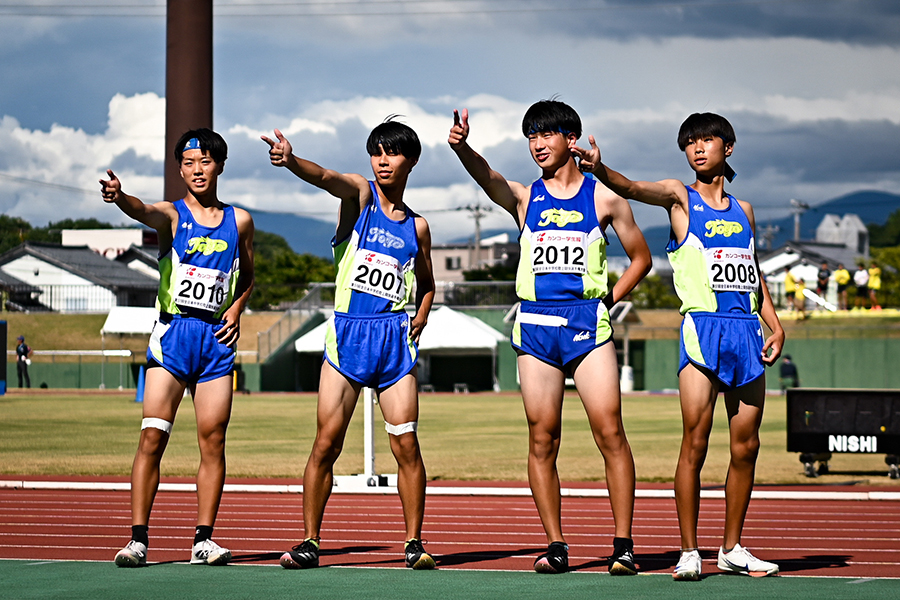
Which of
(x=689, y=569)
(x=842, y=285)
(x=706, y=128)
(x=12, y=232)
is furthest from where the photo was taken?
(x=12, y=232)

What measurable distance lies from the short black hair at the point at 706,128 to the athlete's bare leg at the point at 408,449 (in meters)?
1.90

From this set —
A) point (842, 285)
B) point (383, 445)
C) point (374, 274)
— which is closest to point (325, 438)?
point (374, 274)

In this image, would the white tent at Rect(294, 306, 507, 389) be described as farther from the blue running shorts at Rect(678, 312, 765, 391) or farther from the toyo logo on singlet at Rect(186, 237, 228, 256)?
the blue running shorts at Rect(678, 312, 765, 391)

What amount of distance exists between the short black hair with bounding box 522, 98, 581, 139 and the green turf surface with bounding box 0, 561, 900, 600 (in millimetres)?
2246

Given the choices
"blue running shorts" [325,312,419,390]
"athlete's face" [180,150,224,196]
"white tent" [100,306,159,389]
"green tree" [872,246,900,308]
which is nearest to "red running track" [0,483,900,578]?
"blue running shorts" [325,312,419,390]

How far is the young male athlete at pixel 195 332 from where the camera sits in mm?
6188

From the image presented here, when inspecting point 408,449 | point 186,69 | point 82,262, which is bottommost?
point 408,449

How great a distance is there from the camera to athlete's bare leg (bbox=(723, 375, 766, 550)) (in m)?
5.88

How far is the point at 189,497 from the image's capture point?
9961mm

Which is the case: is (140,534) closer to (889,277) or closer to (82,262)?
(889,277)

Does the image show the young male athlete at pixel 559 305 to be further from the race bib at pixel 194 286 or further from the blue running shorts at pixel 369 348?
the race bib at pixel 194 286

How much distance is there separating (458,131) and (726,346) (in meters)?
1.70

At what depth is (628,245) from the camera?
6152mm

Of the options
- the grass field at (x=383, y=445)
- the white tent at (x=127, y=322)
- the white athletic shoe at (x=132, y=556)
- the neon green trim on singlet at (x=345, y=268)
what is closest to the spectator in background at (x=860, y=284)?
the grass field at (x=383, y=445)
